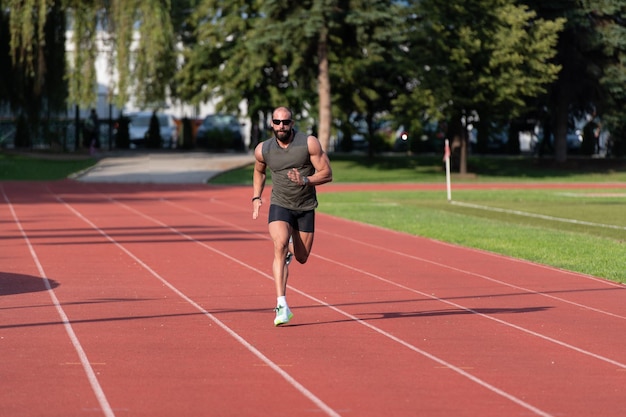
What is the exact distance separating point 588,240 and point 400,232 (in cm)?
380

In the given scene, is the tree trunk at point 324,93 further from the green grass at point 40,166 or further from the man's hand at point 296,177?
the man's hand at point 296,177

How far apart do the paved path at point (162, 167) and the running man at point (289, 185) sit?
116 ft

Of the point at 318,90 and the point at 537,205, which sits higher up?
the point at 318,90

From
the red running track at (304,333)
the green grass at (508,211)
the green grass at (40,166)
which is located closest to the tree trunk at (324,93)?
the green grass at (508,211)

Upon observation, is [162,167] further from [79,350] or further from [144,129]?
[79,350]

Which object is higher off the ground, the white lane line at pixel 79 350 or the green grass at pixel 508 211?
the white lane line at pixel 79 350

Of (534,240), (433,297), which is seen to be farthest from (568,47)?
(433,297)

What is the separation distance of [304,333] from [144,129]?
63.7 meters

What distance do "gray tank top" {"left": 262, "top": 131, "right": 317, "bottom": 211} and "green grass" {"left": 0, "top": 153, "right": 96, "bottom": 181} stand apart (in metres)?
34.9

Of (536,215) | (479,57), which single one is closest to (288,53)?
(479,57)

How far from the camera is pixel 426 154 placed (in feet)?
228

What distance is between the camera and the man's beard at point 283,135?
458 inches

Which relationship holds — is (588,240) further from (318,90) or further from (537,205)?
(318,90)

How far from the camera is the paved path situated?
48.2 m
